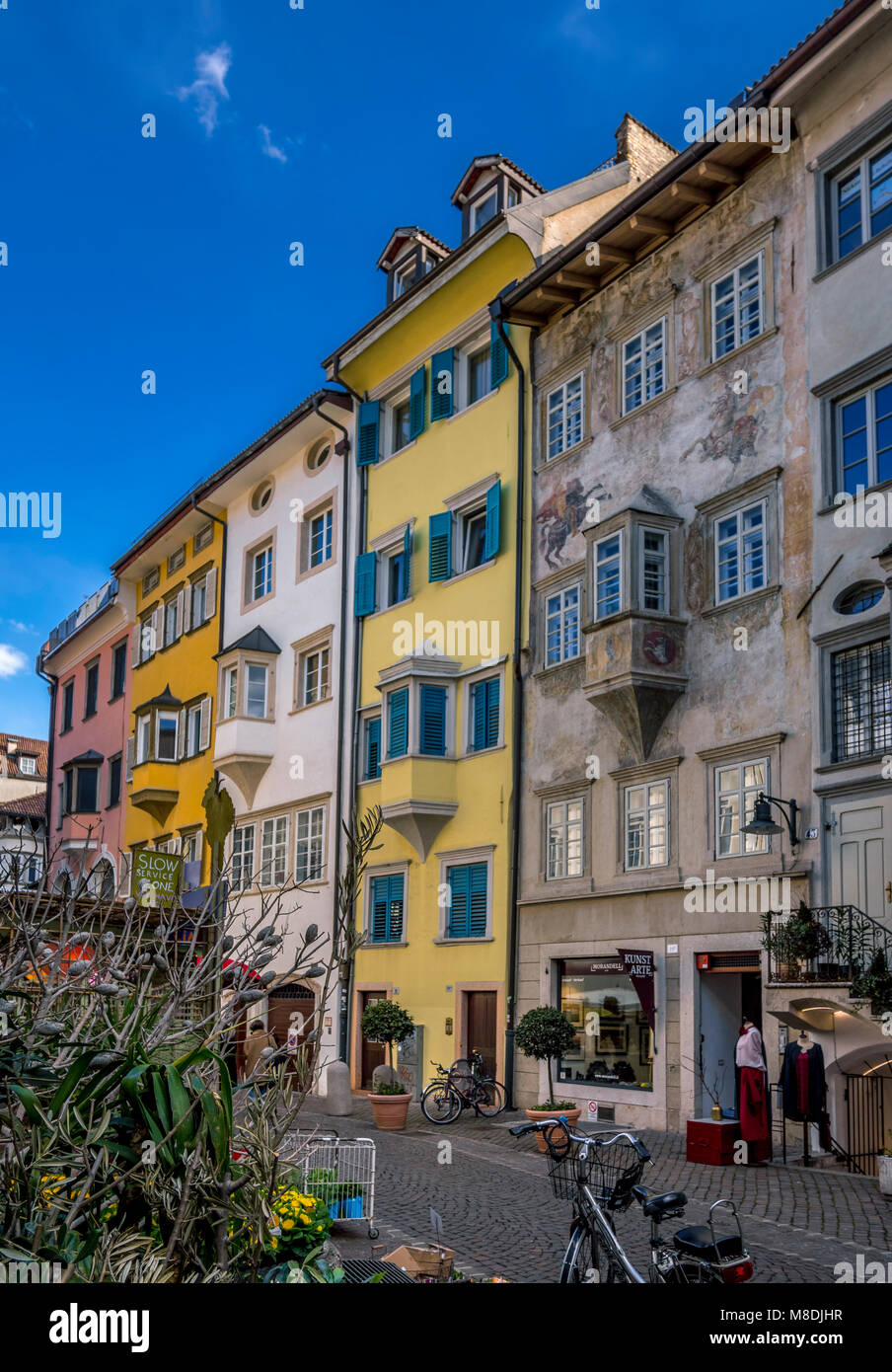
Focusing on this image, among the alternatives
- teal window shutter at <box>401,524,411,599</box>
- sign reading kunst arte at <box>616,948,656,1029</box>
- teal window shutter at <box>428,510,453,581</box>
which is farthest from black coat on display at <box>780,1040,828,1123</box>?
teal window shutter at <box>401,524,411,599</box>

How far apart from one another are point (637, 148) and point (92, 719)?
98.0 feet

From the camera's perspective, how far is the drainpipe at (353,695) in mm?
29625

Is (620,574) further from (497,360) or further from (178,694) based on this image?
(178,694)

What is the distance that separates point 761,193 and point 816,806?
31.2ft

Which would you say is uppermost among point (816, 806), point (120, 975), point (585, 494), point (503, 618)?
point (585, 494)

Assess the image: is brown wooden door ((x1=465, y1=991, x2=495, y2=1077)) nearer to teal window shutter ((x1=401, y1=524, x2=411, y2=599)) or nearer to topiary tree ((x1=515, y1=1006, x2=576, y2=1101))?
topiary tree ((x1=515, y1=1006, x2=576, y2=1101))

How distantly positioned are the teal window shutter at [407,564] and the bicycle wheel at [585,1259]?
23.1m

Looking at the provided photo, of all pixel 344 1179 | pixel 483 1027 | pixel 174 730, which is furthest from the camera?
pixel 174 730

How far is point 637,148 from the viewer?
2962cm

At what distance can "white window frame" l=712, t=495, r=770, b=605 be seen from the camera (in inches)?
802

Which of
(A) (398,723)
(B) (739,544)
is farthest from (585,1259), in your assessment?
(A) (398,723)
